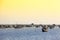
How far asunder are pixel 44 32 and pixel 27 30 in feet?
A: 5.51

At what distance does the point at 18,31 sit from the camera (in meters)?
17.2

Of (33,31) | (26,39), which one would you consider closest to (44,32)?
(33,31)

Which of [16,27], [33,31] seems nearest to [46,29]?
[33,31]

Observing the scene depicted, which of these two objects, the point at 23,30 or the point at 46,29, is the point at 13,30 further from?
the point at 46,29

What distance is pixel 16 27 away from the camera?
1780 centimetres

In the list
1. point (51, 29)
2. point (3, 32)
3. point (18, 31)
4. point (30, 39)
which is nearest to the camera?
point (30, 39)

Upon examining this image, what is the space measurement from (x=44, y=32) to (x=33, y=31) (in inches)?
61.7

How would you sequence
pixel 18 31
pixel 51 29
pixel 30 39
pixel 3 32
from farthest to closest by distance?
pixel 51 29
pixel 18 31
pixel 3 32
pixel 30 39

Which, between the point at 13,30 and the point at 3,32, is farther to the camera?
the point at 13,30

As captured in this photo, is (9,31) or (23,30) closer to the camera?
(9,31)

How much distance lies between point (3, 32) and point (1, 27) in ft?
2.91

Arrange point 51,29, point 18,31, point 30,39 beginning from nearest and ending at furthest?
point 30,39, point 18,31, point 51,29

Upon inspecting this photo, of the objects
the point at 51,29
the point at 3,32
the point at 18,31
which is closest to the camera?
the point at 3,32

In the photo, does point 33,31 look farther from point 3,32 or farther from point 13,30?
point 3,32
